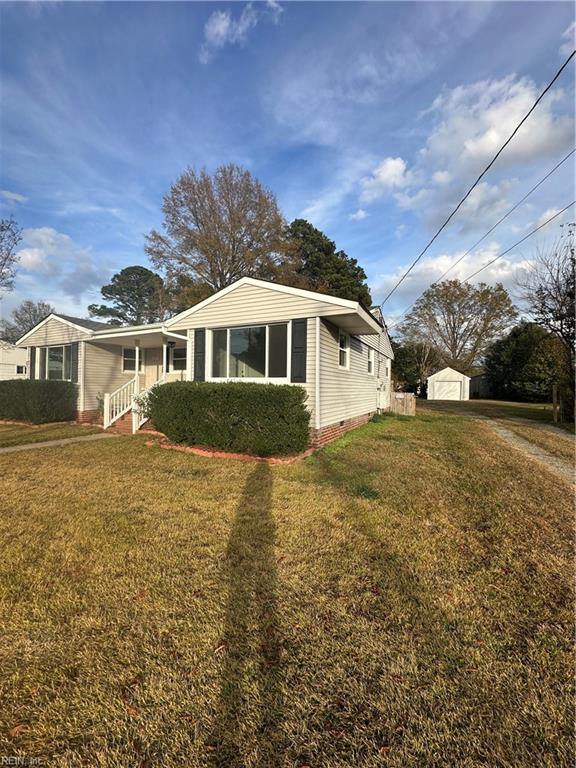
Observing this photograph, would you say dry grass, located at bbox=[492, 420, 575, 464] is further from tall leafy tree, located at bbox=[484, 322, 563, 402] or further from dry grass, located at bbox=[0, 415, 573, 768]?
tall leafy tree, located at bbox=[484, 322, 563, 402]

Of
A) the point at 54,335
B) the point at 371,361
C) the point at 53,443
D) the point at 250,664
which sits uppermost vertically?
the point at 54,335

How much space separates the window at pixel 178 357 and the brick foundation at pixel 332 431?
6.86 metres

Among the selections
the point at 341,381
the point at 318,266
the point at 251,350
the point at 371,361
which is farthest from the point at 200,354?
the point at 318,266

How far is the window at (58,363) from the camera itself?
44.8 ft

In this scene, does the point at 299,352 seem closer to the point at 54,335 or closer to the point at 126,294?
the point at 54,335

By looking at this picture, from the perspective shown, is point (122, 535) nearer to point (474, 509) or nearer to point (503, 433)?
point (474, 509)

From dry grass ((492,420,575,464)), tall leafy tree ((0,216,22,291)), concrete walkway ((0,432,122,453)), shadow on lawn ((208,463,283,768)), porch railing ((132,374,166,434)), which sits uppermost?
tall leafy tree ((0,216,22,291))

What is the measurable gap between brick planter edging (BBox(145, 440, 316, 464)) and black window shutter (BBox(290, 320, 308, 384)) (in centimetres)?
167

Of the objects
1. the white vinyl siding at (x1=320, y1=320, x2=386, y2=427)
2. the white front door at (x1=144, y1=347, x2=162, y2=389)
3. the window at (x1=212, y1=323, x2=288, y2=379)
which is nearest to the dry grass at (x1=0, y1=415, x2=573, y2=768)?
the white vinyl siding at (x1=320, y1=320, x2=386, y2=427)

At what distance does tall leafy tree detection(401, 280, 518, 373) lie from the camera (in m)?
37.2

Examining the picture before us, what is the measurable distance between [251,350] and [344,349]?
282 cm

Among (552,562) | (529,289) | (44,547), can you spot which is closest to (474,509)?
(552,562)

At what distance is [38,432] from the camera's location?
420 inches

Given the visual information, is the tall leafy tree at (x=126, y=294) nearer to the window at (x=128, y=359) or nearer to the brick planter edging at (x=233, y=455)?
the window at (x=128, y=359)
